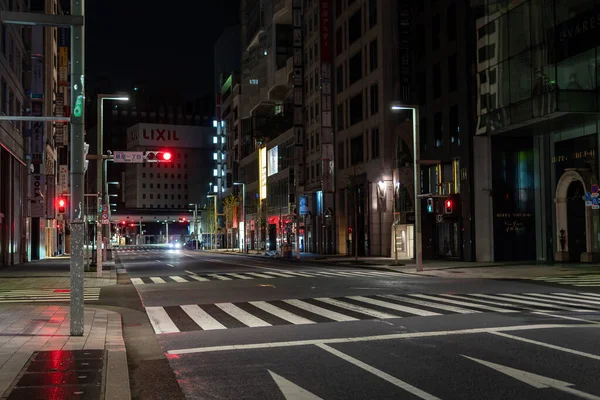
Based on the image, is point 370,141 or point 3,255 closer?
point 3,255

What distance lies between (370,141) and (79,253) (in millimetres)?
45610

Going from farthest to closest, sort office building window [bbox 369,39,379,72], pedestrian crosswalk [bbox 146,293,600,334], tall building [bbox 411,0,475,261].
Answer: office building window [bbox 369,39,379,72] → tall building [bbox 411,0,475,261] → pedestrian crosswalk [bbox 146,293,600,334]

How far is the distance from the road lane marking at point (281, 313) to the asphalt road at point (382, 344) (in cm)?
3

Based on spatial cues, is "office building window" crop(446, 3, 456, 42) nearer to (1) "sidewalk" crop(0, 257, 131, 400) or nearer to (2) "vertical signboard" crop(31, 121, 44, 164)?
(2) "vertical signboard" crop(31, 121, 44, 164)

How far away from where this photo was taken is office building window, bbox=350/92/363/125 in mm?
58275

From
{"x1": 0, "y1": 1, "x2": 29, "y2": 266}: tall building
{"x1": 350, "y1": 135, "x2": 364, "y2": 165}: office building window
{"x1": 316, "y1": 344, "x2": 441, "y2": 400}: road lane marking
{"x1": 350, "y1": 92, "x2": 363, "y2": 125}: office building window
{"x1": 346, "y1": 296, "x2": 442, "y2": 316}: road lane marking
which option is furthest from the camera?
{"x1": 350, "y1": 135, "x2": 364, "y2": 165}: office building window

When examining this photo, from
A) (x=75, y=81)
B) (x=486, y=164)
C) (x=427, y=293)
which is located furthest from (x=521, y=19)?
(x=75, y=81)

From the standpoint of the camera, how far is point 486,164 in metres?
40.6

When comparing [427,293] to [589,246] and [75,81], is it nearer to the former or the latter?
[75,81]

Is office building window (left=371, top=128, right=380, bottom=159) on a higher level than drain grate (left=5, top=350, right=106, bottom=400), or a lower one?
higher

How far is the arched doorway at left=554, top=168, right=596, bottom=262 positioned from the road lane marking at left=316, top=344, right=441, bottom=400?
29.5 meters

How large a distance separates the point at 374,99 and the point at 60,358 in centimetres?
4765

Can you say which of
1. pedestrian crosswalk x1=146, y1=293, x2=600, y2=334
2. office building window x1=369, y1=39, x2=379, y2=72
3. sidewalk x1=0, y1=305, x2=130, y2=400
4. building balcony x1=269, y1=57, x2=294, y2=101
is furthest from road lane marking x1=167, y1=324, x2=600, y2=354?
building balcony x1=269, y1=57, x2=294, y2=101

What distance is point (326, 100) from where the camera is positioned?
210 ft
